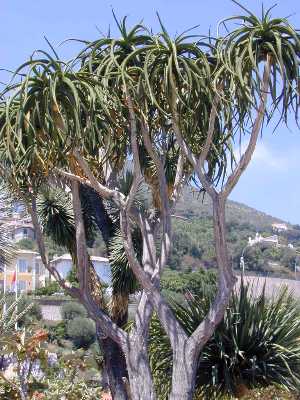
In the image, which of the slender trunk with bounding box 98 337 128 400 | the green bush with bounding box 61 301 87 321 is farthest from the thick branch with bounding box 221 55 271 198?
the green bush with bounding box 61 301 87 321

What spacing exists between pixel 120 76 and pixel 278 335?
14.3 ft

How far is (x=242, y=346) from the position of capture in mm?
11781

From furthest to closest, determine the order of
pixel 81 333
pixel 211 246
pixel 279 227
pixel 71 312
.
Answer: pixel 279 227 → pixel 211 246 → pixel 71 312 → pixel 81 333

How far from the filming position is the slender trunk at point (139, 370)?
34.3 ft

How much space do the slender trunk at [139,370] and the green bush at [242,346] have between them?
1.23 m

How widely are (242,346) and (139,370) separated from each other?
6.15ft

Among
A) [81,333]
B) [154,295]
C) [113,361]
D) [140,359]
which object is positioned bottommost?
[81,333]

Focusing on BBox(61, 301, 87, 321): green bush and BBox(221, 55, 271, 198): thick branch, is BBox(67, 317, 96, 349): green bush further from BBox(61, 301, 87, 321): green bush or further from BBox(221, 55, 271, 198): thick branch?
BBox(221, 55, 271, 198): thick branch

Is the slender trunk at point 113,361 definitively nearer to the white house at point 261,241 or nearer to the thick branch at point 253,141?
the thick branch at point 253,141

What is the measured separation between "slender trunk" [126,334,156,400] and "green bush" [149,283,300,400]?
1.23 m

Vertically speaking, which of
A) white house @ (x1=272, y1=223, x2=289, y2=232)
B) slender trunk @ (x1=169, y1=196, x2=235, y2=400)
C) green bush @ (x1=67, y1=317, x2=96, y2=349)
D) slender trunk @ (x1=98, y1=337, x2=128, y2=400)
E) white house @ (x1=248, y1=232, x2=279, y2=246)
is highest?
white house @ (x1=272, y1=223, x2=289, y2=232)

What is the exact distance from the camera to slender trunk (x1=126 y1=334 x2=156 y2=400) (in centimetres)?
1045

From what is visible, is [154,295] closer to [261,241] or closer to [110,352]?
[110,352]

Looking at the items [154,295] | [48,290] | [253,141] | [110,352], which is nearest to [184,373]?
[154,295]
